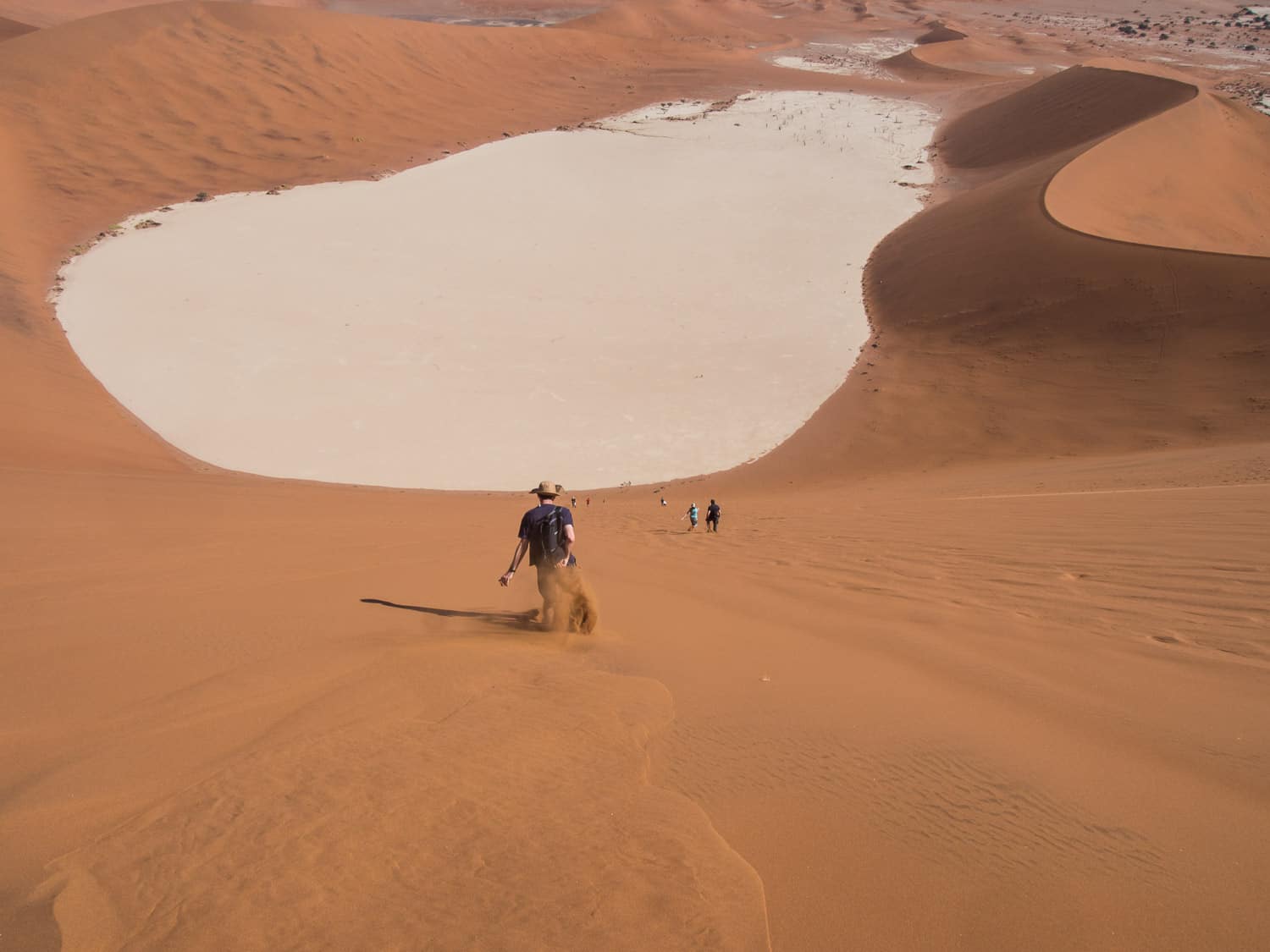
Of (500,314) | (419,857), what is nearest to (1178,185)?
(500,314)

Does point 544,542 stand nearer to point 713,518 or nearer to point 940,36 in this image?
point 713,518

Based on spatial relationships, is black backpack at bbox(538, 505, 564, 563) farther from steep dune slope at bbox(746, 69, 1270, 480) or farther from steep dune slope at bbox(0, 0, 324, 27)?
steep dune slope at bbox(0, 0, 324, 27)

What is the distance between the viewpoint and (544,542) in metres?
5.73

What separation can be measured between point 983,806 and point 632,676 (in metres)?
1.88

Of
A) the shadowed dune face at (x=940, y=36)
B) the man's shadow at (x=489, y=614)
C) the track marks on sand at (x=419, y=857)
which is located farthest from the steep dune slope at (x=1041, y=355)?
the shadowed dune face at (x=940, y=36)

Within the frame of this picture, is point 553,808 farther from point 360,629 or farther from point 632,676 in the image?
point 360,629

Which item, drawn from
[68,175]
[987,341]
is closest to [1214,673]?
[987,341]

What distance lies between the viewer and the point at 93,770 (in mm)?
3096

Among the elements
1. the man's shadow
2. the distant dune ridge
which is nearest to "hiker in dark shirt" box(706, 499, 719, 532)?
the distant dune ridge

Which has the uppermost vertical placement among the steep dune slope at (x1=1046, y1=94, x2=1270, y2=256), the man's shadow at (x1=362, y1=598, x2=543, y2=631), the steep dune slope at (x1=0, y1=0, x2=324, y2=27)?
the steep dune slope at (x1=0, y1=0, x2=324, y2=27)

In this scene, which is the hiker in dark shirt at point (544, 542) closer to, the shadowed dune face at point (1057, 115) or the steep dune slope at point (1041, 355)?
the steep dune slope at point (1041, 355)

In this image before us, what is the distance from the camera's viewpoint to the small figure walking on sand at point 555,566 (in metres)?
5.50

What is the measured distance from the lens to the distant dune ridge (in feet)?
7.99

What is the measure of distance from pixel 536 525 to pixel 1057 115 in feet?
112
